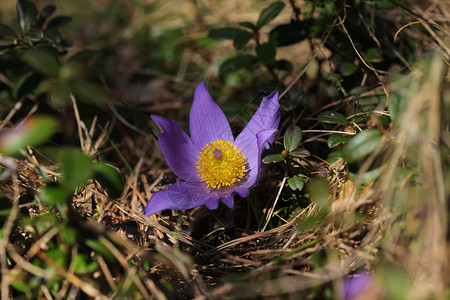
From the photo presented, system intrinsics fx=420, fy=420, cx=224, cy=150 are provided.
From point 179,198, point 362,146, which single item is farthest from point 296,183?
point 179,198

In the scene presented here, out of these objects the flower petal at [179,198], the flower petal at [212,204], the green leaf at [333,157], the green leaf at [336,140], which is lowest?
the flower petal at [179,198]

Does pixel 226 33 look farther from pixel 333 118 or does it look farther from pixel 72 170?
pixel 72 170

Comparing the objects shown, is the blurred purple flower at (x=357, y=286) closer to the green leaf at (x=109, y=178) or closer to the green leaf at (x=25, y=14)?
the green leaf at (x=109, y=178)

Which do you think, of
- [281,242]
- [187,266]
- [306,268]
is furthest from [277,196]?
[187,266]

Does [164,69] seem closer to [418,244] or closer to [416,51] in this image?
[416,51]

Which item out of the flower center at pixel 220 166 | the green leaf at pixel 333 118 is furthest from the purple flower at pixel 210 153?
the green leaf at pixel 333 118
